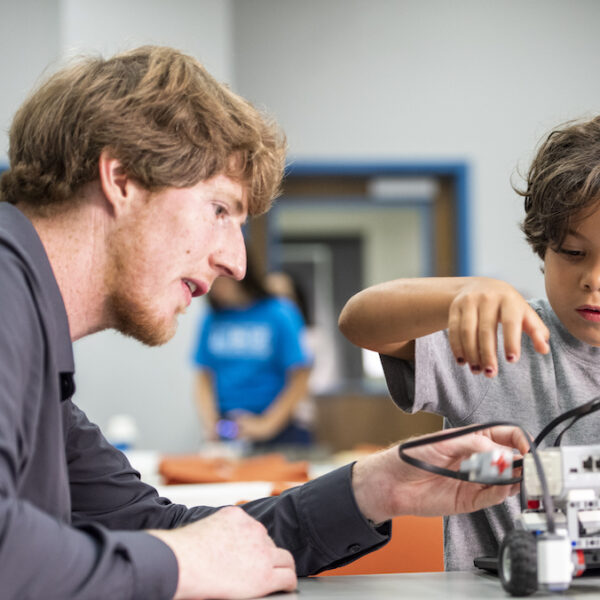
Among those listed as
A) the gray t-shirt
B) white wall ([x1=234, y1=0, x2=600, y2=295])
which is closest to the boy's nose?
the gray t-shirt

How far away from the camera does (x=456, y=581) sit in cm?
93

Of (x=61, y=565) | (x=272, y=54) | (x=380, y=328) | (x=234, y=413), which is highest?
(x=272, y=54)

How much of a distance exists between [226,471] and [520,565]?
1.54 meters

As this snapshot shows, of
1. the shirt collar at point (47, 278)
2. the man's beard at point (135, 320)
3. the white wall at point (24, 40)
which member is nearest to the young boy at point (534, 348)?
the man's beard at point (135, 320)

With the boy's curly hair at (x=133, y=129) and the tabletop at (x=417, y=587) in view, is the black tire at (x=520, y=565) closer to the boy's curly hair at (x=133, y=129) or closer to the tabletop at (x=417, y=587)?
the tabletop at (x=417, y=587)

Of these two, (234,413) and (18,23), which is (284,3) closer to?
(18,23)

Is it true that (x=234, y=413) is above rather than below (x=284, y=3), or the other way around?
below

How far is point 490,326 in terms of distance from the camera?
85 centimetres

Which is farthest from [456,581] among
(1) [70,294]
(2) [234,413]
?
(2) [234,413]

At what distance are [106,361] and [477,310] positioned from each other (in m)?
3.75

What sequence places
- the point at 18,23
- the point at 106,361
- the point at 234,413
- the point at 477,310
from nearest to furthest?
the point at 477,310 → the point at 234,413 → the point at 106,361 → the point at 18,23

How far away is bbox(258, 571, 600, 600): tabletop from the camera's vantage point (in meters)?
0.83

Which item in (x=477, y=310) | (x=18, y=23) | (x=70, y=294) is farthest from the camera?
(x=18, y=23)

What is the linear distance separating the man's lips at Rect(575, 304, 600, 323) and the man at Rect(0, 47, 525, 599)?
0.27 m
